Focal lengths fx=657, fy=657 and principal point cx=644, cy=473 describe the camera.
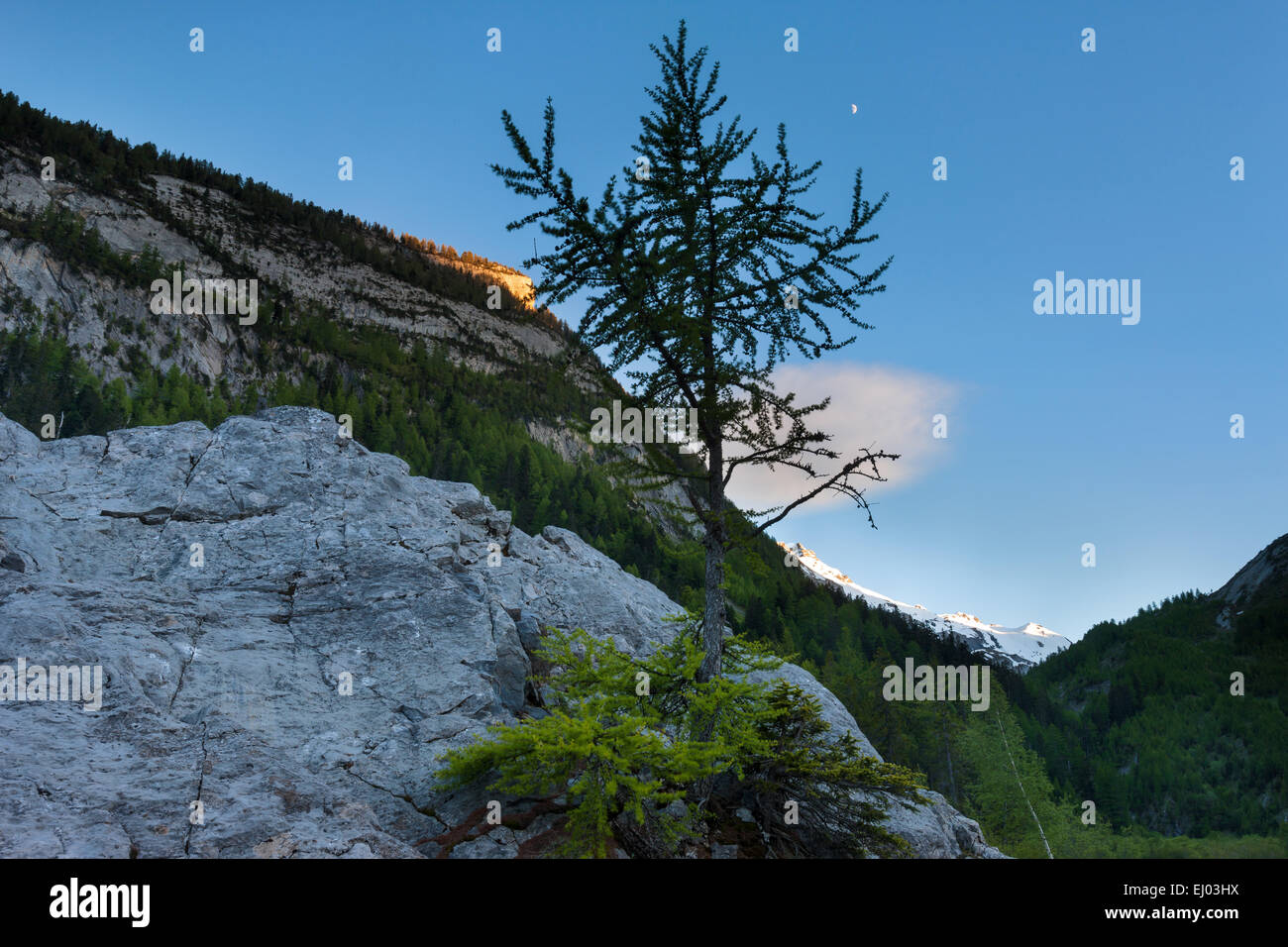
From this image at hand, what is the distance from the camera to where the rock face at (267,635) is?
8.65 m

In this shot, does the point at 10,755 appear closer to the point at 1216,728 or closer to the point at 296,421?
the point at 296,421

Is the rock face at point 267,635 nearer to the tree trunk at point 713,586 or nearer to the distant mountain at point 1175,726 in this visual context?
the tree trunk at point 713,586

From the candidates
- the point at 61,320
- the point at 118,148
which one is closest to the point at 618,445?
the point at 61,320

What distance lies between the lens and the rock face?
8648 millimetres

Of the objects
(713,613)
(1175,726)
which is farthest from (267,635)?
(1175,726)

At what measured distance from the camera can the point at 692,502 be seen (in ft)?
42.4

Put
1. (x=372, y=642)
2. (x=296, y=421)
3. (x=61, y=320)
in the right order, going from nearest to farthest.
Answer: (x=372, y=642) < (x=296, y=421) < (x=61, y=320)

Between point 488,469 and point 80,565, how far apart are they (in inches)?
→ 4061

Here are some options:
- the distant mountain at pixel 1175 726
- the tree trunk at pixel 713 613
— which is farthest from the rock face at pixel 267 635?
the distant mountain at pixel 1175 726

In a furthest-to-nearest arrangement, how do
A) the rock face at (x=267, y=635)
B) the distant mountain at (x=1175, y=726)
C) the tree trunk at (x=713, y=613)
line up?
1. the distant mountain at (x=1175, y=726)
2. the tree trunk at (x=713, y=613)
3. the rock face at (x=267, y=635)

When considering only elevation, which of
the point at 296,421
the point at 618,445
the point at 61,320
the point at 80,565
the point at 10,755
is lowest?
the point at 10,755

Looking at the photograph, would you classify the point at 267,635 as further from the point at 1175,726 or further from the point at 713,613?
the point at 1175,726

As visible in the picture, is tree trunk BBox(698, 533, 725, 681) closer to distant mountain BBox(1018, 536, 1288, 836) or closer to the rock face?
the rock face
